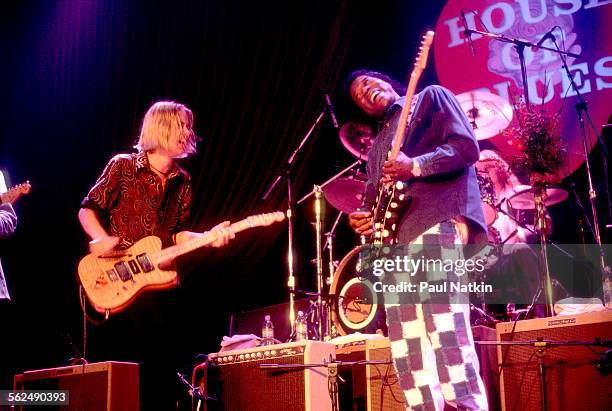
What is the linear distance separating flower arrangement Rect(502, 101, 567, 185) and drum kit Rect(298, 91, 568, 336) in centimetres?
18

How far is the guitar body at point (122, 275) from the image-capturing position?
3986 mm

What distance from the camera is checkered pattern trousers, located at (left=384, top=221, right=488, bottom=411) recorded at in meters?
2.62

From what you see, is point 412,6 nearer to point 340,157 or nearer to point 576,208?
point 340,157

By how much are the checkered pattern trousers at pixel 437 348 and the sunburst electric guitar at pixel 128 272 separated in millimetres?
1600

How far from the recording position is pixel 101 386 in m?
4.02

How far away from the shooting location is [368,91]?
3.28 meters

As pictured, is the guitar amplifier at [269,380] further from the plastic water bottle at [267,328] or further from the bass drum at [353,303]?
the bass drum at [353,303]

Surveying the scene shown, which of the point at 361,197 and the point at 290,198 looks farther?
the point at 361,197

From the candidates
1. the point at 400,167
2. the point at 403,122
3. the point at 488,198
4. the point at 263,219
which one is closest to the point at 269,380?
the point at 263,219

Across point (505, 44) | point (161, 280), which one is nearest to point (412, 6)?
point (505, 44)

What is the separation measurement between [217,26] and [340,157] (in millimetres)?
1785

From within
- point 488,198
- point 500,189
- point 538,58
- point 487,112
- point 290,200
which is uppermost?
point 538,58

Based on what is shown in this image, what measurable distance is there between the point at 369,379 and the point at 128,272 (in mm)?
1530

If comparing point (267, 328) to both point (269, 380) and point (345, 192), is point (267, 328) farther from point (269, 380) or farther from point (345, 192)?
point (269, 380)
